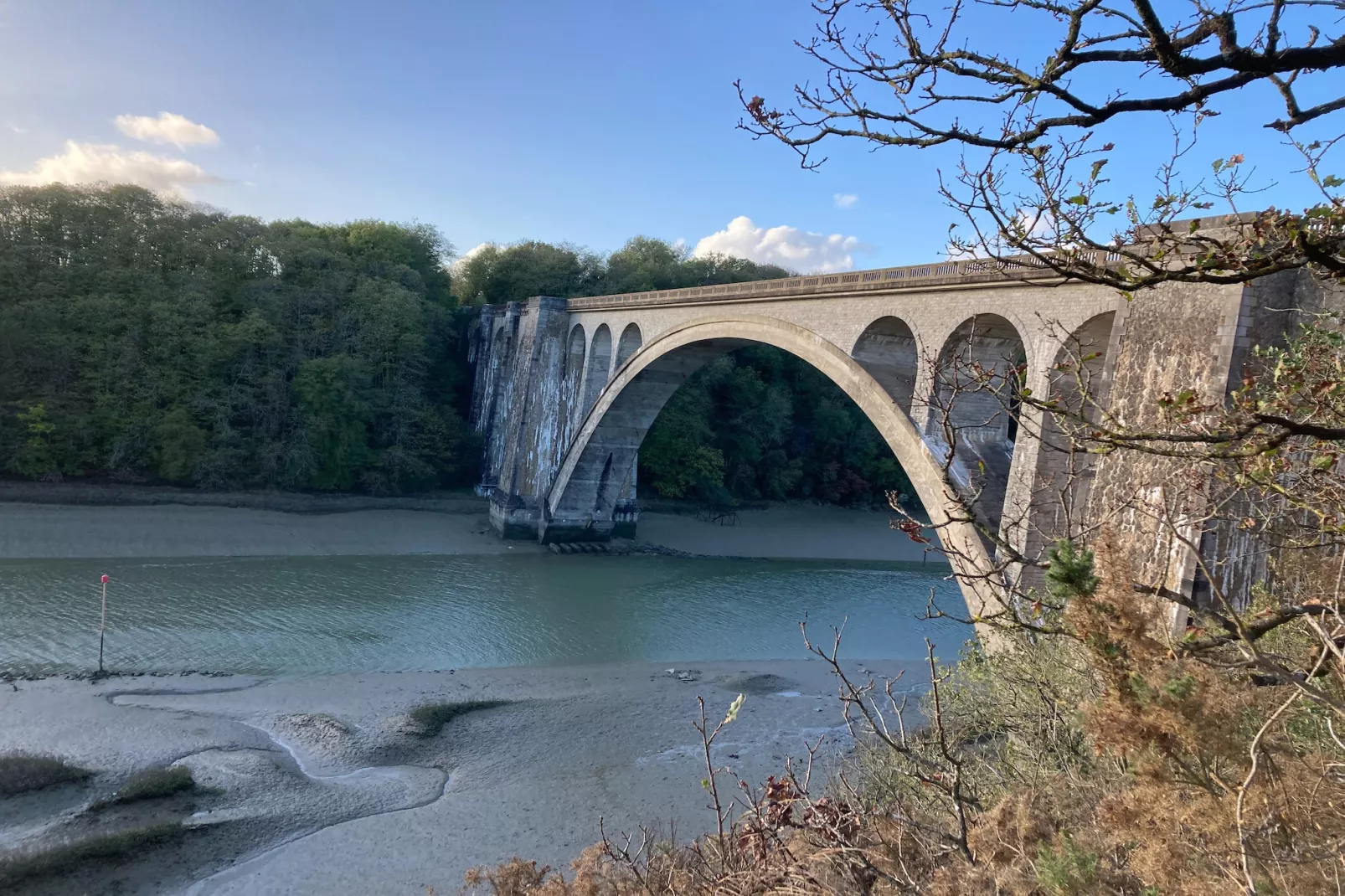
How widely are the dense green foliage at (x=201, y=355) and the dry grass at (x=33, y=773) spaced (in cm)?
1291

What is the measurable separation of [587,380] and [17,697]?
47.4 feet

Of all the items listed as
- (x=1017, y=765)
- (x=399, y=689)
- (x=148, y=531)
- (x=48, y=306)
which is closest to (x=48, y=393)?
(x=48, y=306)

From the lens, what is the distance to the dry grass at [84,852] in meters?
6.48

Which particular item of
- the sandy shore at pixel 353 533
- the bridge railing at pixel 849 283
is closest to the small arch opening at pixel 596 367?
the bridge railing at pixel 849 283

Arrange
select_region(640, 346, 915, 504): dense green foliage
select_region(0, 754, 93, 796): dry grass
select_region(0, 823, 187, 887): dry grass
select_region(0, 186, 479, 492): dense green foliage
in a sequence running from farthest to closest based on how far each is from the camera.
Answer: select_region(640, 346, 915, 504): dense green foliage, select_region(0, 186, 479, 492): dense green foliage, select_region(0, 754, 93, 796): dry grass, select_region(0, 823, 187, 887): dry grass

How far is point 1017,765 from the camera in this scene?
565cm

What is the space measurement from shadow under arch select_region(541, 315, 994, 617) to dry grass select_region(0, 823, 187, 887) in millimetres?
8645

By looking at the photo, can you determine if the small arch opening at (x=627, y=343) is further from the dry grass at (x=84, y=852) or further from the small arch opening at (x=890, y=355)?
the dry grass at (x=84, y=852)

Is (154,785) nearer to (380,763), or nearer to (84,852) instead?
(84,852)

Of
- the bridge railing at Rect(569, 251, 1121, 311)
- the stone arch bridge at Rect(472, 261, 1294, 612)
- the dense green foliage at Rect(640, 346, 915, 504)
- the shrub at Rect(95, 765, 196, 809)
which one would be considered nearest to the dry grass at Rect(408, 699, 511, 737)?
the shrub at Rect(95, 765, 196, 809)

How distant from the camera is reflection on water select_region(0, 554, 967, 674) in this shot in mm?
12742

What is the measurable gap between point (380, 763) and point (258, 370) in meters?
15.6

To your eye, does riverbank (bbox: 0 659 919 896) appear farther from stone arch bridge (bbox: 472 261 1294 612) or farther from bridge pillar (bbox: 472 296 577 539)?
bridge pillar (bbox: 472 296 577 539)

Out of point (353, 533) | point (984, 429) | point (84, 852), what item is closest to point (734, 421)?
point (353, 533)
